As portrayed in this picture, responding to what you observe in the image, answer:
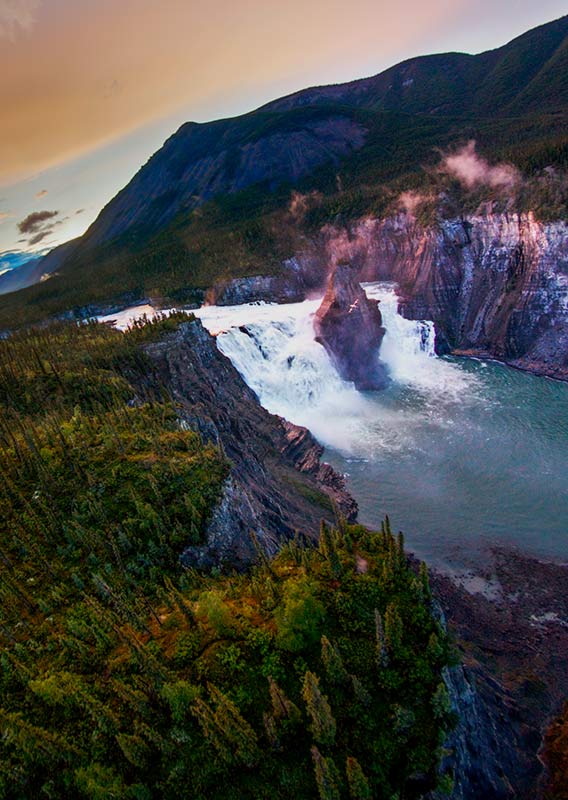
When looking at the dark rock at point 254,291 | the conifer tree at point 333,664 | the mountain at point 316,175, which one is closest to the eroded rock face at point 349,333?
the dark rock at point 254,291

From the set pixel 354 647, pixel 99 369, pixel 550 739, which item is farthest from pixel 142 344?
pixel 550 739

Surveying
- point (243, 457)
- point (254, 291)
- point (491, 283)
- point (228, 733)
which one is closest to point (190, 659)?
point (228, 733)

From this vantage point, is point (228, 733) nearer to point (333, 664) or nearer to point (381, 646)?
point (333, 664)

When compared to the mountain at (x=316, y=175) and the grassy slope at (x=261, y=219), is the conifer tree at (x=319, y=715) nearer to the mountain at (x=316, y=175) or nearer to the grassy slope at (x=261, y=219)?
the mountain at (x=316, y=175)

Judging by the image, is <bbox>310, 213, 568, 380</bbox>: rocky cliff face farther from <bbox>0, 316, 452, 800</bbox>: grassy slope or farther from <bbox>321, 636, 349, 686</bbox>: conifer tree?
<bbox>321, 636, 349, 686</bbox>: conifer tree

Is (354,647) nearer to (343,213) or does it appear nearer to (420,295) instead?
(420,295)

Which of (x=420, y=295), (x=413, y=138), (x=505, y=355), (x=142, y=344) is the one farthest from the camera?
(x=413, y=138)
